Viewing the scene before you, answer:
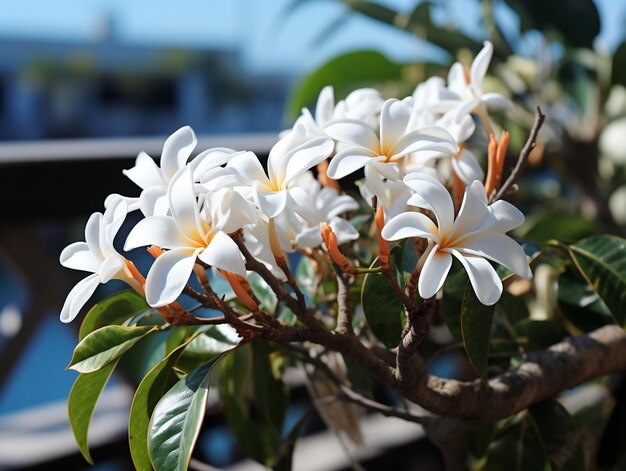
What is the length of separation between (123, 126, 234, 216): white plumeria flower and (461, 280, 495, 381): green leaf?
0.13m

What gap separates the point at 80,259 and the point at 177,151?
66mm

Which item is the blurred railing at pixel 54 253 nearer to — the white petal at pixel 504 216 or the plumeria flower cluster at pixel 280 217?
the plumeria flower cluster at pixel 280 217

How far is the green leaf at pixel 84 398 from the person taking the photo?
0.36 meters

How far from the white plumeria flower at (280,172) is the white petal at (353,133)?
12 millimetres

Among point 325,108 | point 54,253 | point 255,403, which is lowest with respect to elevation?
point 54,253

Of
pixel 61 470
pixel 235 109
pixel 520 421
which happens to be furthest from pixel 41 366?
pixel 235 109

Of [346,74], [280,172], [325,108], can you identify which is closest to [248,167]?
[280,172]

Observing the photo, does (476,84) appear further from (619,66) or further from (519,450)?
(619,66)

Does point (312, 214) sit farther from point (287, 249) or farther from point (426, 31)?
point (426, 31)

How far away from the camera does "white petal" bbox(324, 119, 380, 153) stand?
33 cm

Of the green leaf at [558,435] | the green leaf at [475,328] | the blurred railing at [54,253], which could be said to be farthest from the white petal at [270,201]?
the blurred railing at [54,253]

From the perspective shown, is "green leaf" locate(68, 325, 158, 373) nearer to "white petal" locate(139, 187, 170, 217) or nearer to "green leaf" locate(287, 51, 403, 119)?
"white petal" locate(139, 187, 170, 217)

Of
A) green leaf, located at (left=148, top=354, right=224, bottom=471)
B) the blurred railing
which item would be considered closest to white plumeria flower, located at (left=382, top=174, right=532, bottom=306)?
green leaf, located at (left=148, top=354, right=224, bottom=471)

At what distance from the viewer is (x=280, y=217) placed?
0.38 metres
